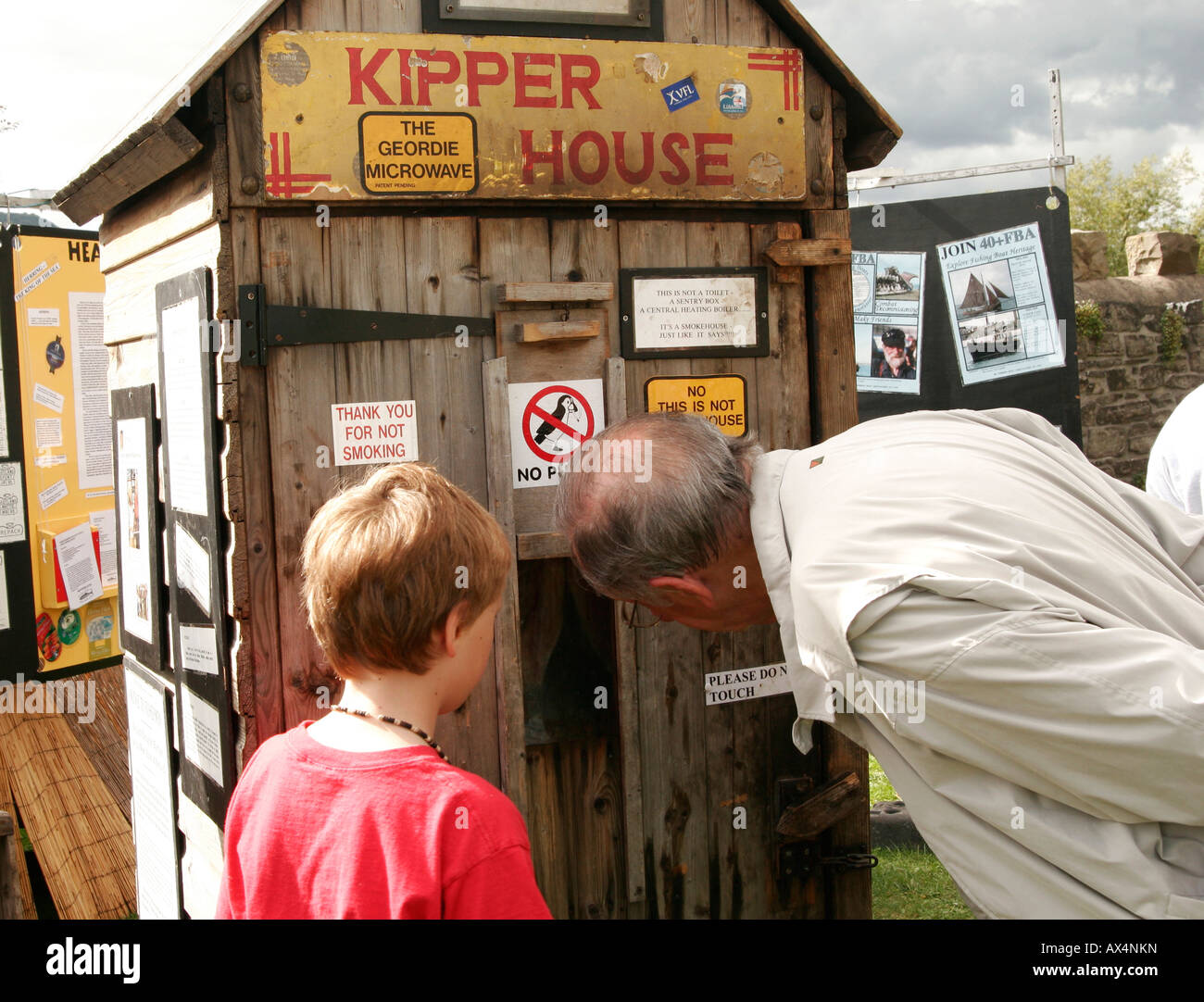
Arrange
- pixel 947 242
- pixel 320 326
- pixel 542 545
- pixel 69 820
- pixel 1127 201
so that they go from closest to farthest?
pixel 320 326 → pixel 542 545 → pixel 69 820 → pixel 947 242 → pixel 1127 201

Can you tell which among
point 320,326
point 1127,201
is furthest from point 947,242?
point 1127,201

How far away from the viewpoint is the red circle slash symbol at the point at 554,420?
3.25 meters

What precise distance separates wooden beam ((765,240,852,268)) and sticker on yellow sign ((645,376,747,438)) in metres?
0.40

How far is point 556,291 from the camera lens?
3.19 meters

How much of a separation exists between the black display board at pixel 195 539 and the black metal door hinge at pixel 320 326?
0.41ft

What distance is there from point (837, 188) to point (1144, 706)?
2.30 meters

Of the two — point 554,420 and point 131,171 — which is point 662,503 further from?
point 131,171

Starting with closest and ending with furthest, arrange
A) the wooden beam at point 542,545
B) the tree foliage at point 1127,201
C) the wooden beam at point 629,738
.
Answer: the wooden beam at point 542,545 < the wooden beam at point 629,738 < the tree foliage at point 1127,201

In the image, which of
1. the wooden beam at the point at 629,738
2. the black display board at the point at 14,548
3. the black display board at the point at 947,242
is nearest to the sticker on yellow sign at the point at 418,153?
the wooden beam at the point at 629,738

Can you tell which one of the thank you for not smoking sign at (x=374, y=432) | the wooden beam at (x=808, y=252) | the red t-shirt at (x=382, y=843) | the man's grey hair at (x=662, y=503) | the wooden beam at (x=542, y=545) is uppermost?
the wooden beam at (x=808, y=252)

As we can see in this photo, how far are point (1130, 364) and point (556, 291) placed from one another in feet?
31.1

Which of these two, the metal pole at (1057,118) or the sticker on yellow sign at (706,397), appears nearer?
the sticker on yellow sign at (706,397)

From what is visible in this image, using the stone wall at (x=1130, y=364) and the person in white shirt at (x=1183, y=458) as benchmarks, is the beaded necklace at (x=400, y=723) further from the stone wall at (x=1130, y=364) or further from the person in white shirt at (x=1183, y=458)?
the stone wall at (x=1130, y=364)

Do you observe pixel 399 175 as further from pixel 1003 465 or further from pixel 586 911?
pixel 586 911
